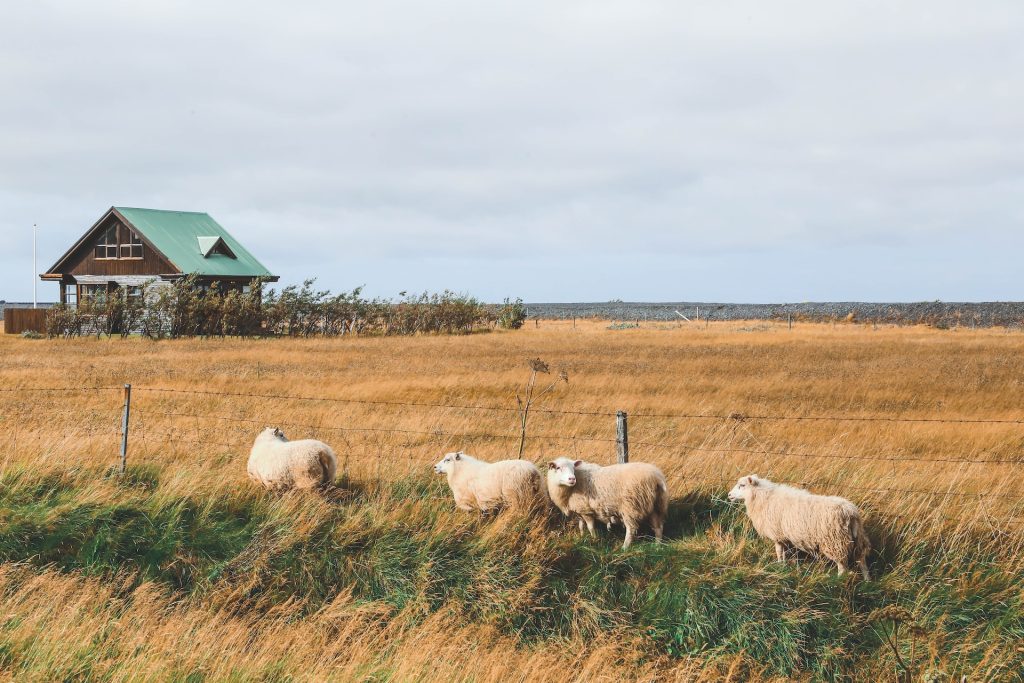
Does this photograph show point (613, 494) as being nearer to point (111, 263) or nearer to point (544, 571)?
point (544, 571)

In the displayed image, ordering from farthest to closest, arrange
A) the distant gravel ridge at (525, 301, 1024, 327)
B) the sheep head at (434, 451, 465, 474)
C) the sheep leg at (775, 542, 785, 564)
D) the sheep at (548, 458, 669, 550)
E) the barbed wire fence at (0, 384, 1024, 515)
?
1. the distant gravel ridge at (525, 301, 1024, 327)
2. the barbed wire fence at (0, 384, 1024, 515)
3. the sheep head at (434, 451, 465, 474)
4. the sheep at (548, 458, 669, 550)
5. the sheep leg at (775, 542, 785, 564)

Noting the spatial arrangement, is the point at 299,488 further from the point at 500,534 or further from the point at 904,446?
the point at 904,446

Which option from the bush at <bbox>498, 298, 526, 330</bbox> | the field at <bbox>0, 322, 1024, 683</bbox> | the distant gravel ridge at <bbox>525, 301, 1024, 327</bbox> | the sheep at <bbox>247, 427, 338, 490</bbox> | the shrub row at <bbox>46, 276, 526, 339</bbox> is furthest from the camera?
the distant gravel ridge at <bbox>525, 301, 1024, 327</bbox>

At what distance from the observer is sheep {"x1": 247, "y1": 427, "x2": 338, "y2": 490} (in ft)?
28.3

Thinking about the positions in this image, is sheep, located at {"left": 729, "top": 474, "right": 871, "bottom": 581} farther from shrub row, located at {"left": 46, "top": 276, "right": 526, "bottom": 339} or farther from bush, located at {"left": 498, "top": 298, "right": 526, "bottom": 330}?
bush, located at {"left": 498, "top": 298, "right": 526, "bottom": 330}

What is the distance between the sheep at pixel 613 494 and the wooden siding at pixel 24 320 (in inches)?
1741

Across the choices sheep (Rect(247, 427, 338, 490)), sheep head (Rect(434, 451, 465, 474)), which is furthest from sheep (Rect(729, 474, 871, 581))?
sheep (Rect(247, 427, 338, 490))

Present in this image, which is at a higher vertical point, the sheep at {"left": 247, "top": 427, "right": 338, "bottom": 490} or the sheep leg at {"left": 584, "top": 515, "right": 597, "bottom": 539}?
the sheep at {"left": 247, "top": 427, "right": 338, "bottom": 490}

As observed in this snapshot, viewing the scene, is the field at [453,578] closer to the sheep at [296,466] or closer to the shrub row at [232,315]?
the sheep at [296,466]

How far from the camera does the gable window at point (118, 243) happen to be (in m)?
46.7

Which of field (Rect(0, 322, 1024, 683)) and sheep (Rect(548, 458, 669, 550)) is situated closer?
field (Rect(0, 322, 1024, 683))

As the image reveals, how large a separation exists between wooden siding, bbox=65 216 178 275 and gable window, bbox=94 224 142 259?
0.81 feet

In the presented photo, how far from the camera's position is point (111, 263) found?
47469mm

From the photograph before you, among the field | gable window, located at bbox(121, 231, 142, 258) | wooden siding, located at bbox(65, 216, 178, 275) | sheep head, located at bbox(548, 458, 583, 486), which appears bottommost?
the field
